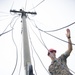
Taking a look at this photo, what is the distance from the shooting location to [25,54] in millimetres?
4988

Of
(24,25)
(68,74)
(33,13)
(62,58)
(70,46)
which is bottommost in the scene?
(68,74)

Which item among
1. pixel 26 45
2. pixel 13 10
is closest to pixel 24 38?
pixel 26 45

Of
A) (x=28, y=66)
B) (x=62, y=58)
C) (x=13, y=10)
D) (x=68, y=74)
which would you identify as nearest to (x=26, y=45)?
(x=28, y=66)

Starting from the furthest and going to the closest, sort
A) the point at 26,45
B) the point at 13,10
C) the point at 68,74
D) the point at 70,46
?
the point at 13,10 → the point at 26,45 → the point at 70,46 → the point at 68,74

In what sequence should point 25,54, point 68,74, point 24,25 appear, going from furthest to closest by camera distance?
point 24,25, point 25,54, point 68,74

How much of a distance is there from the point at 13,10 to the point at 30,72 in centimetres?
572

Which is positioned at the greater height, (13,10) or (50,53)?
(13,10)

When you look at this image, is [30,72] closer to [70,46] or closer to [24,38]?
[70,46]

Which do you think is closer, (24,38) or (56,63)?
(56,63)

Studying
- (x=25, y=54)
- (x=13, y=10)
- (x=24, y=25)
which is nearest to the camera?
(x=25, y=54)

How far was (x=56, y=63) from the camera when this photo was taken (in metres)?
4.42

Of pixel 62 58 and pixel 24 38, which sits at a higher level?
pixel 24 38

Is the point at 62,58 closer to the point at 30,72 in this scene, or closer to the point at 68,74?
the point at 68,74

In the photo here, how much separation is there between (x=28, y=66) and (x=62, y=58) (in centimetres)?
88
